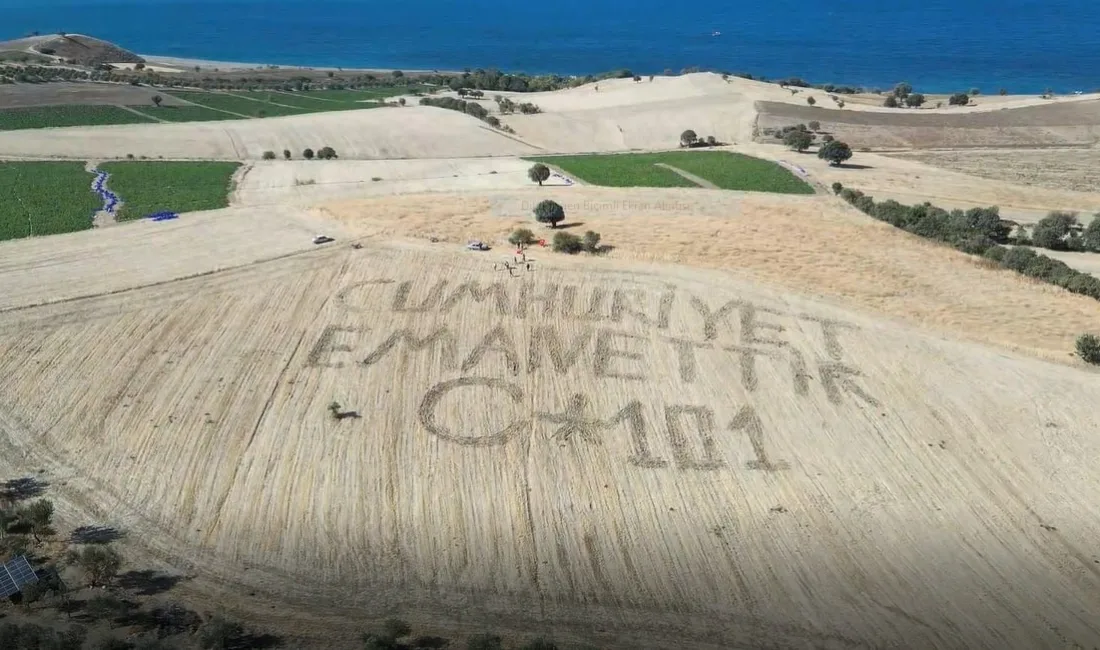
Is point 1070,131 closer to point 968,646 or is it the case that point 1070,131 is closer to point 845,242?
point 845,242

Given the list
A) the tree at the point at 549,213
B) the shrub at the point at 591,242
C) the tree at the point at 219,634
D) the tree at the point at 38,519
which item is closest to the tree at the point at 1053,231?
the shrub at the point at 591,242

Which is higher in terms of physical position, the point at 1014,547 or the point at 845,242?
the point at 845,242

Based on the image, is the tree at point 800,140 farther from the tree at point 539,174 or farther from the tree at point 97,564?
the tree at point 97,564

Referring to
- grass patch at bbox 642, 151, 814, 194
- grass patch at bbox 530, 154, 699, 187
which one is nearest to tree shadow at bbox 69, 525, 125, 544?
grass patch at bbox 530, 154, 699, 187

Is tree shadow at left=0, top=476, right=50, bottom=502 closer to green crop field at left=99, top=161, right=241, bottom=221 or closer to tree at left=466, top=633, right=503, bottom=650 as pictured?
tree at left=466, top=633, right=503, bottom=650

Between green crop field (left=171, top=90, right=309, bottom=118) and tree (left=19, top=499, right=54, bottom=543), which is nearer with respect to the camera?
tree (left=19, top=499, right=54, bottom=543)

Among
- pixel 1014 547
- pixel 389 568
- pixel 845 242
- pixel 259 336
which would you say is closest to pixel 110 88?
pixel 259 336

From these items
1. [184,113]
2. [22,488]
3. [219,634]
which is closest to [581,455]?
[219,634]
